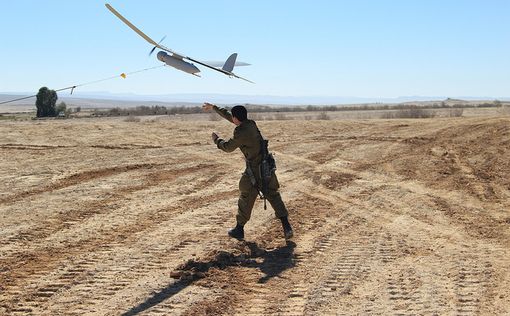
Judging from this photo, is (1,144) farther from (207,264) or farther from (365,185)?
(207,264)

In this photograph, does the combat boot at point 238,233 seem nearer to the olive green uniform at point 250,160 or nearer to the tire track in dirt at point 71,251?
the olive green uniform at point 250,160

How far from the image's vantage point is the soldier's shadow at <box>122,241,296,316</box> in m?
6.03

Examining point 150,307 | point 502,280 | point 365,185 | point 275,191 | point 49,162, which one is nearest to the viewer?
point 150,307

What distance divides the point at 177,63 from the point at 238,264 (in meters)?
5.16

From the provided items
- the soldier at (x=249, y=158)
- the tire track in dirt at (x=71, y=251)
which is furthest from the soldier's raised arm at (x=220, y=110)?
the tire track in dirt at (x=71, y=251)

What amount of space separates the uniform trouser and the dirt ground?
432 mm

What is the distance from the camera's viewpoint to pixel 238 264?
7.20 m

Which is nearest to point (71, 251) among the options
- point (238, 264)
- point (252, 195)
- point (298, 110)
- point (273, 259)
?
point (238, 264)

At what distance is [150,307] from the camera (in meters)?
5.76

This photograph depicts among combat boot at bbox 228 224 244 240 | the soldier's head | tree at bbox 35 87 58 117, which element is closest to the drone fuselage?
the soldier's head

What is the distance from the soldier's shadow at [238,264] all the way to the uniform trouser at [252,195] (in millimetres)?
417

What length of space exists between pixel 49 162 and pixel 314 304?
11166mm

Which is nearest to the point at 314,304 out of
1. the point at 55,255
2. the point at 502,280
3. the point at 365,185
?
the point at 502,280

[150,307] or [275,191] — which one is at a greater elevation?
[275,191]
